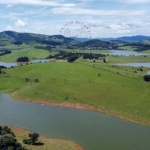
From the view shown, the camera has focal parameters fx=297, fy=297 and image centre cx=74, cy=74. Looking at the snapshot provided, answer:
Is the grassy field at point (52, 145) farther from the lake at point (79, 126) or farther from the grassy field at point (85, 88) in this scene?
the grassy field at point (85, 88)

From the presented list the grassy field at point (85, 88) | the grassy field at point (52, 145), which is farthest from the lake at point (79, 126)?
the grassy field at point (85, 88)

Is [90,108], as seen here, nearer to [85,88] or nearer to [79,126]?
[79,126]

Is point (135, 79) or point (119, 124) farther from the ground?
point (135, 79)

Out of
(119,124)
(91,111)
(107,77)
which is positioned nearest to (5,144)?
(119,124)

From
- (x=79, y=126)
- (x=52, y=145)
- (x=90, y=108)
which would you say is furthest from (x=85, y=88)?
(x=52, y=145)

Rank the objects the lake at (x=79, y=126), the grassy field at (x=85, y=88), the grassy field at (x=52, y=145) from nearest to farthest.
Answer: the grassy field at (x=52, y=145)
the lake at (x=79, y=126)
the grassy field at (x=85, y=88)

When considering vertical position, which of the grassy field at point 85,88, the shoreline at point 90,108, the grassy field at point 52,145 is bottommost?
the grassy field at point 52,145

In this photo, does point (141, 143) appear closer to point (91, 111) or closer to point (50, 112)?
point (91, 111)

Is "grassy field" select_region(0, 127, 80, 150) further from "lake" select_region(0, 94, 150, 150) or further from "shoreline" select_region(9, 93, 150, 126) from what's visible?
"shoreline" select_region(9, 93, 150, 126)
